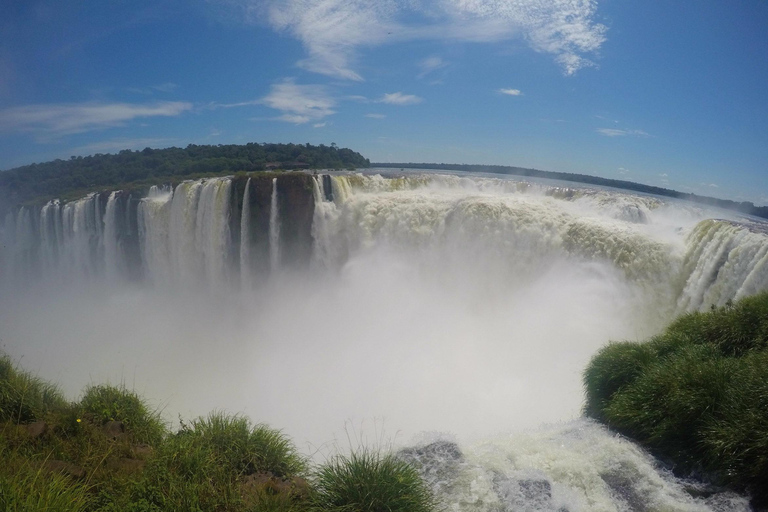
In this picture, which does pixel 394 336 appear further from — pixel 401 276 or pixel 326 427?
pixel 326 427

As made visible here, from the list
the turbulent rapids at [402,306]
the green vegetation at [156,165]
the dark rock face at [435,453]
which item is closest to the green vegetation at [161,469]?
the dark rock face at [435,453]

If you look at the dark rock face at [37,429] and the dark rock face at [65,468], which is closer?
the dark rock face at [65,468]

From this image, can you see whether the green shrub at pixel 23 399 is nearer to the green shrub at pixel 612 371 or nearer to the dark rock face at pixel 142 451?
the dark rock face at pixel 142 451

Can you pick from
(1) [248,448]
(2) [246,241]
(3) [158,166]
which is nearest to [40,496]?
(1) [248,448]

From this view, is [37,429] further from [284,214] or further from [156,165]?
[156,165]

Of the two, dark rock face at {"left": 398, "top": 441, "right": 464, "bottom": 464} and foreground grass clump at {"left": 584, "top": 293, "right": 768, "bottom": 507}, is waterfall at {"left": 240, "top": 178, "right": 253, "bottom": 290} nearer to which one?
dark rock face at {"left": 398, "top": 441, "right": 464, "bottom": 464}
